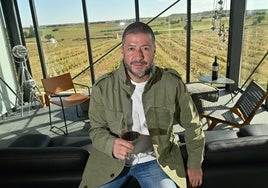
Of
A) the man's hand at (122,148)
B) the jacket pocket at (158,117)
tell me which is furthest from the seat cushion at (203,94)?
the man's hand at (122,148)

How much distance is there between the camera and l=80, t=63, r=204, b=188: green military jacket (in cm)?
129

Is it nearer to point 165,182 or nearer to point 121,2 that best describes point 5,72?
point 121,2

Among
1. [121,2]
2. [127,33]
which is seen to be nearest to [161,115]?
[127,33]

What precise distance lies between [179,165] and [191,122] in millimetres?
247

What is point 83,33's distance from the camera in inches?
182

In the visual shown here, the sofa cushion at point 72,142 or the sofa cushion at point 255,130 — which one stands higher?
the sofa cushion at point 255,130

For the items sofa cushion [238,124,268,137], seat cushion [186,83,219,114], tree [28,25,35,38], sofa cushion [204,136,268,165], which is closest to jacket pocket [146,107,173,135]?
sofa cushion [204,136,268,165]

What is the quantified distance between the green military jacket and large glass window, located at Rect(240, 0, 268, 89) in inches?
130

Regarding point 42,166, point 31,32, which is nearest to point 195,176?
point 42,166

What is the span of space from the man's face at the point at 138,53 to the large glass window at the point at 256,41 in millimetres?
3441

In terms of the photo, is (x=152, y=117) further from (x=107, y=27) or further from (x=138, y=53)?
(x=107, y=27)

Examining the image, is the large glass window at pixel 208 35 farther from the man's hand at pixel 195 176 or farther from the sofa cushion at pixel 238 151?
the man's hand at pixel 195 176

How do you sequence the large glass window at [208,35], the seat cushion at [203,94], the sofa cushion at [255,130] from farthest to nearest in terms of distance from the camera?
the large glass window at [208,35] → the seat cushion at [203,94] → the sofa cushion at [255,130]

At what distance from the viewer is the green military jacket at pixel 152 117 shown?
129 centimetres
